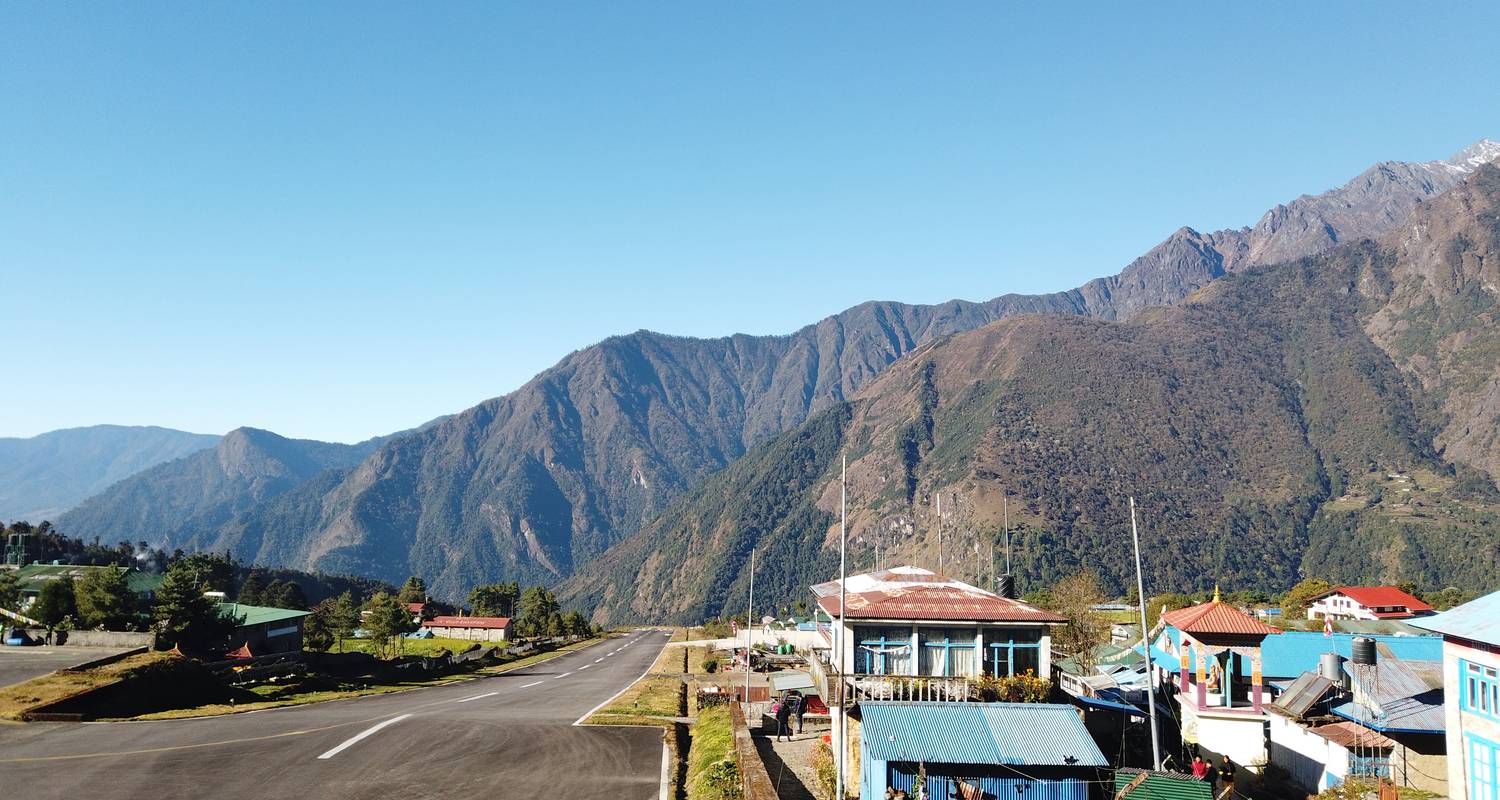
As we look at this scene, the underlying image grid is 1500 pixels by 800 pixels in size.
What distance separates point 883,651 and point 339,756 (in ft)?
67.1

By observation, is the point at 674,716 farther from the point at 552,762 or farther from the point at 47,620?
the point at 47,620

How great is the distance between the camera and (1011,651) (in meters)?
34.9

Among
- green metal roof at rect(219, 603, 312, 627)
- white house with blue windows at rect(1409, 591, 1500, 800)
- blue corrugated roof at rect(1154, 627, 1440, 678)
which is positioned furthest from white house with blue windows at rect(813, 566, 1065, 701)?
green metal roof at rect(219, 603, 312, 627)

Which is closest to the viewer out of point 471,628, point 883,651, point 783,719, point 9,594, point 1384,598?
point 883,651

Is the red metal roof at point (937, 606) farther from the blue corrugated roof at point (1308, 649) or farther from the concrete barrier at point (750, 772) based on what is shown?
the blue corrugated roof at point (1308, 649)

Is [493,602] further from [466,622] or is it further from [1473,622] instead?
[1473,622]

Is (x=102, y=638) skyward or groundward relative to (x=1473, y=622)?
groundward

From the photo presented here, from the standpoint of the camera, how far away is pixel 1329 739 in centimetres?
A: 3622

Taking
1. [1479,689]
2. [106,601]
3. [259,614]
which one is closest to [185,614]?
[106,601]

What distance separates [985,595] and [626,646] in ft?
344

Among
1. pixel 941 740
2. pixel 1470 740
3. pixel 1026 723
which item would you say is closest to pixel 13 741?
pixel 941 740

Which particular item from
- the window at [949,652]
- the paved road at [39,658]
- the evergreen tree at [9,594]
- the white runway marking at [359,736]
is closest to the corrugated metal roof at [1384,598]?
the window at [949,652]

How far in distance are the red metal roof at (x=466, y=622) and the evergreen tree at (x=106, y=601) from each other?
8267 centimetres

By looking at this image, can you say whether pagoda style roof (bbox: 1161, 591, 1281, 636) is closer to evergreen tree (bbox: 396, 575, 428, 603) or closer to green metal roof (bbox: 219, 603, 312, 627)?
green metal roof (bbox: 219, 603, 312, 627)
